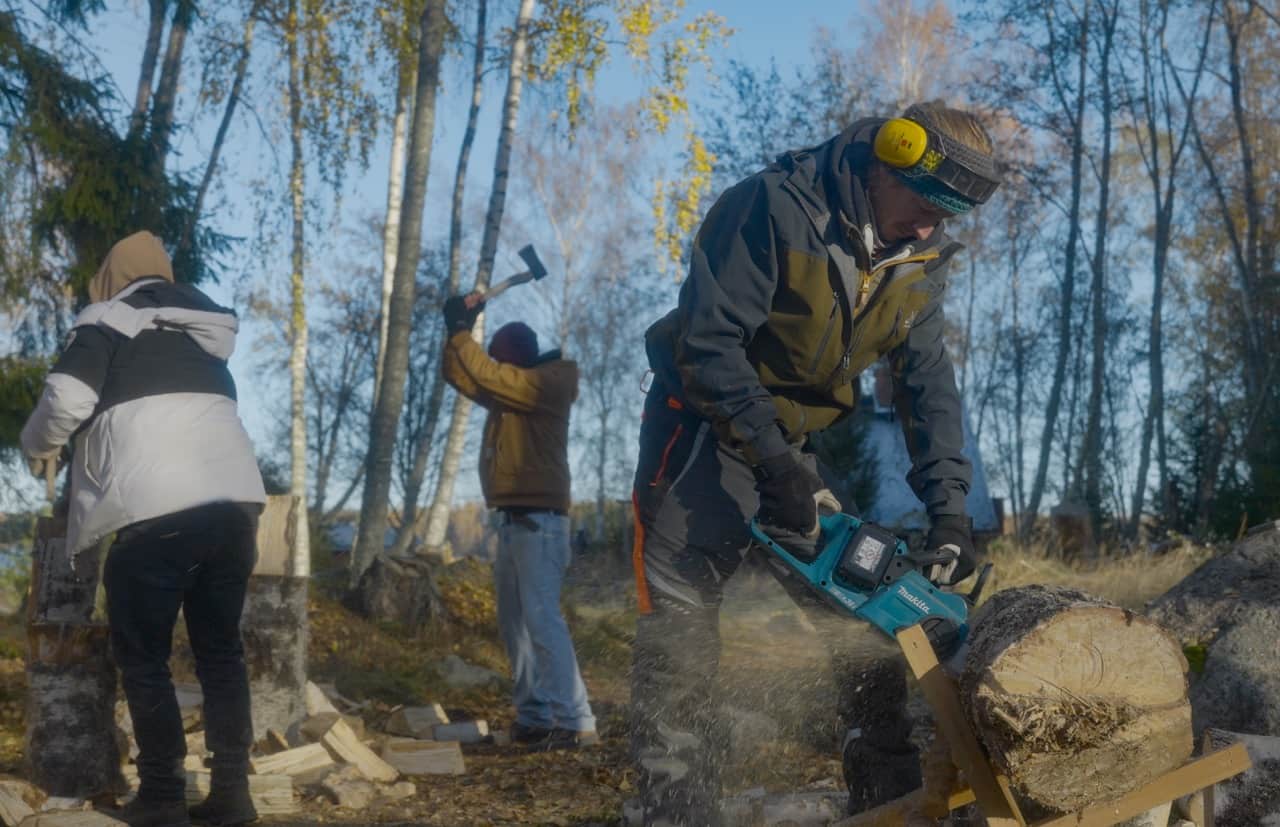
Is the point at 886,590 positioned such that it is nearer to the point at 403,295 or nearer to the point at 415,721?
the point at 415,721

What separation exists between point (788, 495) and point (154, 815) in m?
2.39

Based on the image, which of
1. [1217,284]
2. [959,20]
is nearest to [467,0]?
[959,20]

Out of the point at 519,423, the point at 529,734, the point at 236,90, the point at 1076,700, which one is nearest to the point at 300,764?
the point at 529,734

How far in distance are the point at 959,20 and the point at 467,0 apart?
9.41 meters

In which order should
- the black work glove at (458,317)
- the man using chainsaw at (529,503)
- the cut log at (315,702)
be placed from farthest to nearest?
the black work glove at (458,317) < the man using chainsaw at (529,503) < the cut log at (315,702)

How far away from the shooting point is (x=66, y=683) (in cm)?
435

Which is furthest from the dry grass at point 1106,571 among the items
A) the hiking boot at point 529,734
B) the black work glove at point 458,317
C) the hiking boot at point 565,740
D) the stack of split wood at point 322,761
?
the stack of split wood at point 322,761

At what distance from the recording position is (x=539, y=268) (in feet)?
21.9

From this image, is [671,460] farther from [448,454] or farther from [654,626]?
[448,454]

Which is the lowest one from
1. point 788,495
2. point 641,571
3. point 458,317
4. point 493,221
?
point 641,571

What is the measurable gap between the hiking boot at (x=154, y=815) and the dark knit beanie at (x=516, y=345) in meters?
2.80

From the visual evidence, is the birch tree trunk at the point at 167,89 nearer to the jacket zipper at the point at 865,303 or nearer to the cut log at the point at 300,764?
the cut log at the point at 300,764

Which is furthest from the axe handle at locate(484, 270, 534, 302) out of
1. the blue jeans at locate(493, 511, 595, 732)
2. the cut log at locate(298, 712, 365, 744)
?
the cut log at locate(298, 712, 365, 744)

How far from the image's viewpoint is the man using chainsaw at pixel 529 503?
561cm
